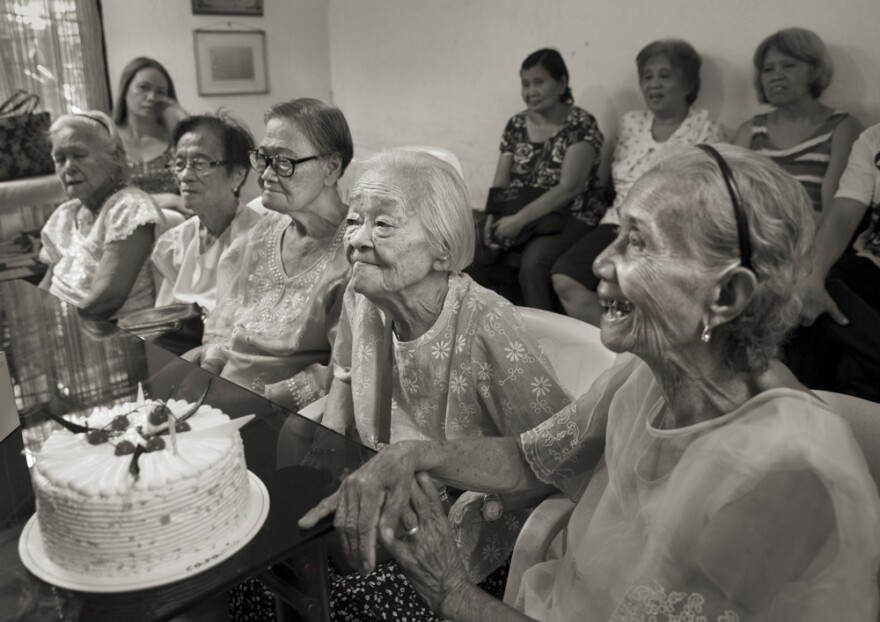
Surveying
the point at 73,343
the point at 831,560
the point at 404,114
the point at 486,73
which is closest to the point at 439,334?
the point at 831,560

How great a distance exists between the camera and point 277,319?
2.25m

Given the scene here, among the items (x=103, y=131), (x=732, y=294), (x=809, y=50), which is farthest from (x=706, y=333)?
(x=809, y=50)

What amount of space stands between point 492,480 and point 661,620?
1.43 ft

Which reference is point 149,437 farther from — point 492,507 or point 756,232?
point 756,232

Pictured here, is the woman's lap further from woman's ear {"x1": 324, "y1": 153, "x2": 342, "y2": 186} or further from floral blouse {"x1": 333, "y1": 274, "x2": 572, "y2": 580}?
floral blouse {"x1": 333, "y1": 274, "x2": 572, "y2": 580}

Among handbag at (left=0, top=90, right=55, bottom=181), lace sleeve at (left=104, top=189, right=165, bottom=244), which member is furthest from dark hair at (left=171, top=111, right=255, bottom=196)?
handbag at (left=0, top=90, right=55, bottom=181)

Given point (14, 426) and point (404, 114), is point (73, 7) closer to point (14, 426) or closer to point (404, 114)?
point (404, 114)

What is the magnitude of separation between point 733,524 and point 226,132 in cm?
221

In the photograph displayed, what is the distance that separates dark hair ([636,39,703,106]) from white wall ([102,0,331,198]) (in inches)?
104

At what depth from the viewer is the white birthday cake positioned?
1.02m

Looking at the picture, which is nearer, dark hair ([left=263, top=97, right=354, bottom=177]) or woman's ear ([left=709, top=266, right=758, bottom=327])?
woman's ear ([left=709, top=266, right=758, bottom=327])

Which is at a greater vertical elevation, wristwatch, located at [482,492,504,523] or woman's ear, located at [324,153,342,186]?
woman's ear, located at [324,153,342,186]

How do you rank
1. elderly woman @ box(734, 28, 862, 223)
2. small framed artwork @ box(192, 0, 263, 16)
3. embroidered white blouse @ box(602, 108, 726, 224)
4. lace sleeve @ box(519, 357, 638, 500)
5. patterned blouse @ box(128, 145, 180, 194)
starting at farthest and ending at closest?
1. small framed artwork @ box(192, 0, 263, 16)
2. patterned blouse @ box(128, 145, 180, 194)
3. embroidered white blouse @ box(602, 108, 726, 224)
4. elderly woman @ box(734, 28, 862, 223)
5. lace sleeve @ box(519, 357, 638, 500)

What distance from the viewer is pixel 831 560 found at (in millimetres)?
969
